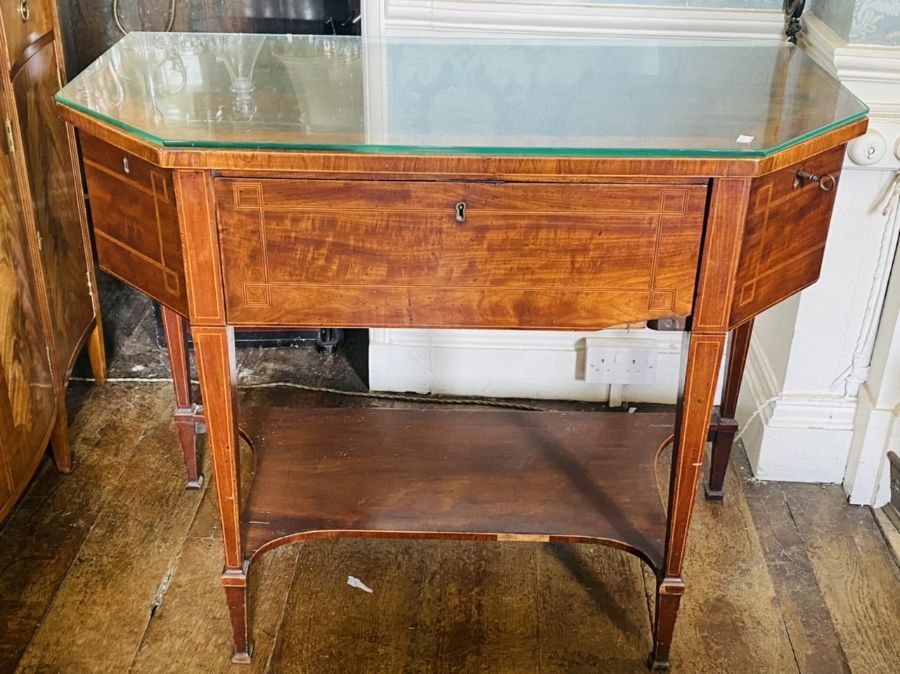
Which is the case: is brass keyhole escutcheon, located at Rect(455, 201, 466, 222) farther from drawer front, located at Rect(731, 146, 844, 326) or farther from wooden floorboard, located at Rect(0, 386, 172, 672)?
wooden floorboard, located at Rect(0, 386, 172, 672)

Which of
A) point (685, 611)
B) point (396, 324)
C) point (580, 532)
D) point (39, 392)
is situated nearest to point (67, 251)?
point (39, 392)

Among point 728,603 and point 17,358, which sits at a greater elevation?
point 17,358

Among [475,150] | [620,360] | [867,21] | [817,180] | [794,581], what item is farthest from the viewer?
[620,360]

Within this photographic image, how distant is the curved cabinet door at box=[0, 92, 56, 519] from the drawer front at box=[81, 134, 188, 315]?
395mm

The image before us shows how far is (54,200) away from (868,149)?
5.11 ft

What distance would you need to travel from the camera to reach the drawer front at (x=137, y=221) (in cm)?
133

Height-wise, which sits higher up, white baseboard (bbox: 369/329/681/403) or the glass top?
the glass top

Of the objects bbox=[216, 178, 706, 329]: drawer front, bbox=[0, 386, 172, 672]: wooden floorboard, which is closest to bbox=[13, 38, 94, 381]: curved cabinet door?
bbox=[0, 386, 172, 672]: wooden floorboard

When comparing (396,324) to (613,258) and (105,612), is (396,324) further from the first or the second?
(105,612)

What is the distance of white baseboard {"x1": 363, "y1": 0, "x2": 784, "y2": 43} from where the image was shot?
201cm

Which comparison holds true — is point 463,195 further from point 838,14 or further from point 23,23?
point 23,23

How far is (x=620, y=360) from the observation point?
2279 millimetres

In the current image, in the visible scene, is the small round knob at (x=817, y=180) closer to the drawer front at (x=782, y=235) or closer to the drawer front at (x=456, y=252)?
the drawer front at (x=782, y=235)

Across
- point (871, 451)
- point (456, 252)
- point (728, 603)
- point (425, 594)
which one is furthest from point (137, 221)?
point (871, 451)
